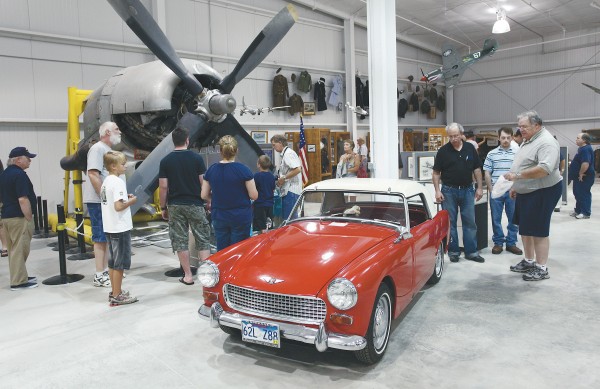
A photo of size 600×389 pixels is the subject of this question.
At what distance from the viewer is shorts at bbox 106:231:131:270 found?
178 inches

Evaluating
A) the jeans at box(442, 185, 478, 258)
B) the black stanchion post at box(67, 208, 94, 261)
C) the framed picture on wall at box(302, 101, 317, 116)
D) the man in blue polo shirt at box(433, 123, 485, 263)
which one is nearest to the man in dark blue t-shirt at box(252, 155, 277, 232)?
the man in blue polo shirt at box(433, 123, 485, 263)

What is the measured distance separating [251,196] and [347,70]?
47.4 ft

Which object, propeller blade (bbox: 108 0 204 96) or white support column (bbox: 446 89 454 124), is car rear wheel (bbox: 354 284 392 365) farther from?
white support column (bbox: 446 89 454 124)

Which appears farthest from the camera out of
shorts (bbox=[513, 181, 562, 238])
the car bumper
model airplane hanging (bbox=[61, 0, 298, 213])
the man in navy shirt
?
the man in navy shirt

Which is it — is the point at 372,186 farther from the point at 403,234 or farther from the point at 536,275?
the point at 536,275

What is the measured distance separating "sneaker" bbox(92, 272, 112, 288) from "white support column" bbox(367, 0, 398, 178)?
4.15 m

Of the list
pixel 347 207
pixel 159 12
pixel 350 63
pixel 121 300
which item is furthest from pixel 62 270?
pixel 350 63

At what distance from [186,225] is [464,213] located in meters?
3.71

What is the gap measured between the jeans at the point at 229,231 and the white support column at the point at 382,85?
115 inches

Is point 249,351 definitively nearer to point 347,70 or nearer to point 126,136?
point 126,136

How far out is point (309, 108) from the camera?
17.2 metres

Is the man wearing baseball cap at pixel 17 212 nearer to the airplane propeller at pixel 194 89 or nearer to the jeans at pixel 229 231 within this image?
the airplane propeller at pixel 194 89

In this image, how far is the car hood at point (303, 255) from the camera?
3.17 meters

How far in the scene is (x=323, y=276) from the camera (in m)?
3.17
